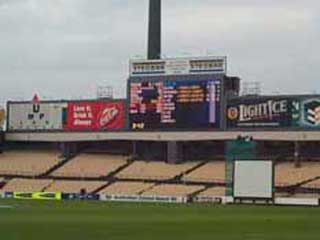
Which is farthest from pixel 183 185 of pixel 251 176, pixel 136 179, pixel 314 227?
pixel 314 227

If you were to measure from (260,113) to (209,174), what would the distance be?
9.33 meters

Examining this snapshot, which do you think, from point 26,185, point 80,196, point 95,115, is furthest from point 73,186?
point 95,115

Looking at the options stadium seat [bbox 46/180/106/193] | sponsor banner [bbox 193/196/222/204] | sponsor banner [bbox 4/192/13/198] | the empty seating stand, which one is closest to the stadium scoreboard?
stadium seat [bbox 46/180/106/193]

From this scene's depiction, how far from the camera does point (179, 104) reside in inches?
4673

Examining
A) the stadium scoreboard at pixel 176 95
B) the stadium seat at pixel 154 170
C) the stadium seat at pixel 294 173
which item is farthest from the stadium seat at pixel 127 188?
the stadium seat at pixel 294 173

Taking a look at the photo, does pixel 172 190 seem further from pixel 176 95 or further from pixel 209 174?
pixel 176 95

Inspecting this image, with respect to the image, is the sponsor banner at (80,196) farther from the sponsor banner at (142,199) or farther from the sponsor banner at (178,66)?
the sponsor banner at (178,66)

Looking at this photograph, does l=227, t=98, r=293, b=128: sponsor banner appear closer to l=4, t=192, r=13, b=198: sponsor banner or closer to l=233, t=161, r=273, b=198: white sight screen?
l=233, t=161, r=273, b=198: white sight screen

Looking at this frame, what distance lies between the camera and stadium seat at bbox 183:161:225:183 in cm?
11600

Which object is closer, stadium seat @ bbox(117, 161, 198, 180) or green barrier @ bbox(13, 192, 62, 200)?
green barrier @ bbox(13, 192, 62, 200)

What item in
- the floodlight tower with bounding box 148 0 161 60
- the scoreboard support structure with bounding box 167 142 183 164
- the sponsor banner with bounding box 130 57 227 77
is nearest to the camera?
the sponsor banner with bounding box 130 57 227 77

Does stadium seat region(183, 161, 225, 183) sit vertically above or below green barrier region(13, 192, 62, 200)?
above

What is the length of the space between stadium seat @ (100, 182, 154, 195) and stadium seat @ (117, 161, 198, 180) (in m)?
1.67

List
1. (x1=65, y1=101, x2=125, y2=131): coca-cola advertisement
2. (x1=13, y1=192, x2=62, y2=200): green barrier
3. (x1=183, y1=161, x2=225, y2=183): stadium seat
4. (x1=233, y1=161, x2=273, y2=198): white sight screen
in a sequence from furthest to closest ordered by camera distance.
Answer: (x1=65, y1=101, x2=125, y2=131): coca-cola advertisement, (x1=183, y1=161, x2=225, y2=183): stadium seat, (x1=13, y1=192, x2=62, y2=200): green barrier, (x1=233, y1=161, x2=273, y2=198): white sight screen
